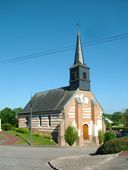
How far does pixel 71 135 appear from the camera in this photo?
42844 millimetres

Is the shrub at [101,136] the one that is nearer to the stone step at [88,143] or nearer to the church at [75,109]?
the church at [75,109]

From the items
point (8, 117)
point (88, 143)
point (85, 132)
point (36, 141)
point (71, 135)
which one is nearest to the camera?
point (36, 141)

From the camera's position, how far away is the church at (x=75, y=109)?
1730 inches

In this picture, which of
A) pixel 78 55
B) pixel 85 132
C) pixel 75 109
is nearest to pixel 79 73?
pixel 78 55

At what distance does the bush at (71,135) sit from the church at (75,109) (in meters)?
0.59

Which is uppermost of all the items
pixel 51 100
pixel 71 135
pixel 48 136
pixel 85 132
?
pixel 51 100

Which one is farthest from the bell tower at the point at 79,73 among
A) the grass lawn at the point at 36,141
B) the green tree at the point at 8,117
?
the green tree at the point at 8,117

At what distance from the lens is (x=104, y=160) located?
2048 centimetres

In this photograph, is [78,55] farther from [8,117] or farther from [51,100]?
[8,117]

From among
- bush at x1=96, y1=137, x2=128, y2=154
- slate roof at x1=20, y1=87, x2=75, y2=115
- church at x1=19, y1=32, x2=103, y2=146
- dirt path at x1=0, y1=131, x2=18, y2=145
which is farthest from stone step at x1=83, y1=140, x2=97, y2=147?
bush at x1=96, y1=137, x2=128, y2=154

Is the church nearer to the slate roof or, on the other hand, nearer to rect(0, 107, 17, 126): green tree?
the slate roof

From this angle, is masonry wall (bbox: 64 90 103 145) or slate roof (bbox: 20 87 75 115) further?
slate roof (bbox: 20 87 75 115)

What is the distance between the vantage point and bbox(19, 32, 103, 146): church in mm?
43938

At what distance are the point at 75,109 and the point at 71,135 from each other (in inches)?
168
